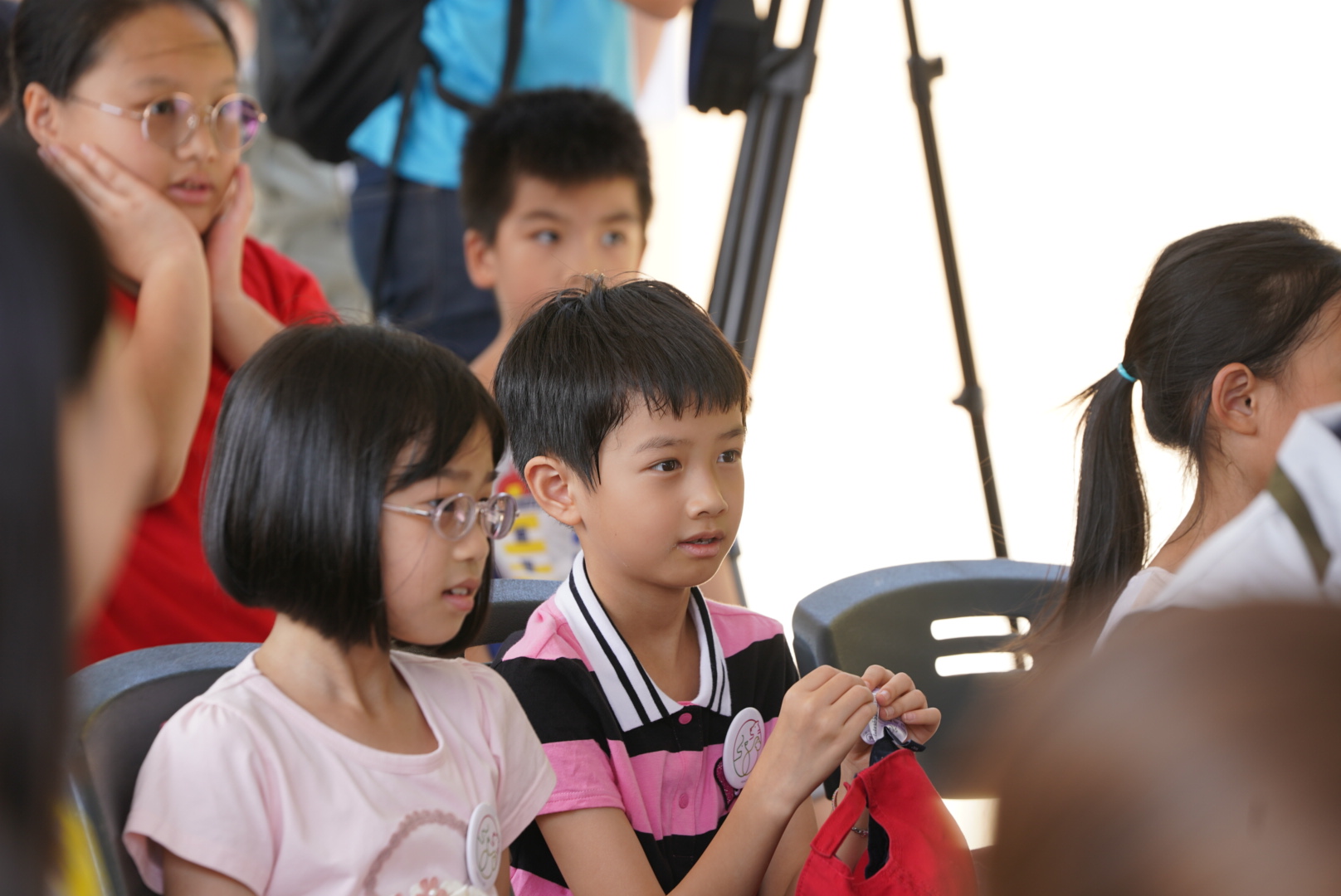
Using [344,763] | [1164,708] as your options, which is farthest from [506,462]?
[1164,708]

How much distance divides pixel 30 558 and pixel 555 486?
2.44 ft

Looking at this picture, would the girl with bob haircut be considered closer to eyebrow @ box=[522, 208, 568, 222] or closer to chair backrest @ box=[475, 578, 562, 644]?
chair backrest @ box=[475, 578, 562, 644]

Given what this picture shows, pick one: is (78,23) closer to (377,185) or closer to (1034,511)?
(377,185)

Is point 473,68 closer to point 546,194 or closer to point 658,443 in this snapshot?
point 546,194

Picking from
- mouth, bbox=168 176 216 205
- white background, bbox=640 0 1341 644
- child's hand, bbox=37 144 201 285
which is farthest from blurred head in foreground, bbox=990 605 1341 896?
white background, bbox=640 0 1341 644

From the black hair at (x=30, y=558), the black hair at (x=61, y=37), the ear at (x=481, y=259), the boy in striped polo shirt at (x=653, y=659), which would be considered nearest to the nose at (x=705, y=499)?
the boy in striped polo shirt at (x=653, y=659)

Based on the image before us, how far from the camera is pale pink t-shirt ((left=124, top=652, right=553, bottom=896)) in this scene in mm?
835

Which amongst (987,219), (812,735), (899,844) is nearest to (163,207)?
(812,735)

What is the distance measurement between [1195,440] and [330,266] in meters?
2.82

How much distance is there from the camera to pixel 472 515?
37.6 inches

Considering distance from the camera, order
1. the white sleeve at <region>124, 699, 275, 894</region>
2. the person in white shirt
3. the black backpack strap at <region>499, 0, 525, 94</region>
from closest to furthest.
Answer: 1. the person in white shirt
2. the white sleeve at <region>124, 699, 275, 894</region>
3. the black backpack strap at <region>499, 0, 525, 94</region>

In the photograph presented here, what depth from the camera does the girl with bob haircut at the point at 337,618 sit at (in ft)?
2.81

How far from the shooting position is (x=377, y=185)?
7.28 ft

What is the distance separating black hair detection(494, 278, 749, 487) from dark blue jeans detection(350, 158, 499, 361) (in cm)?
94
